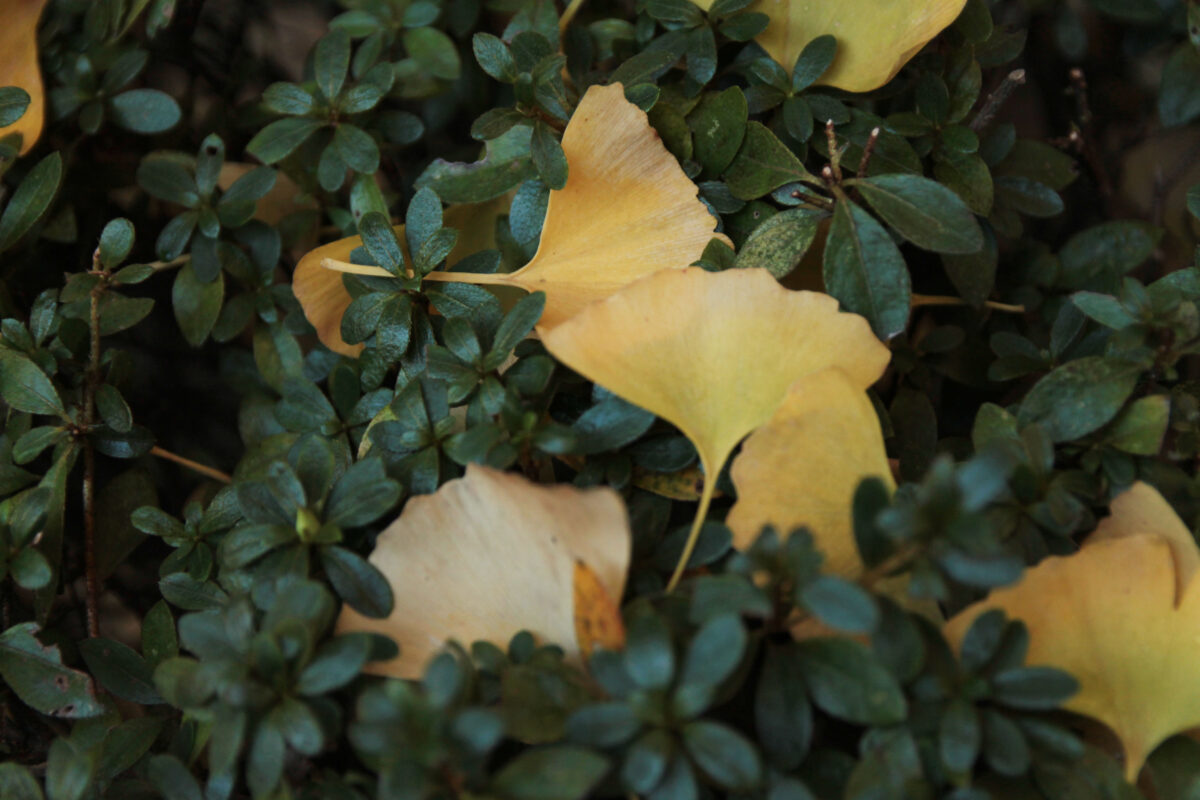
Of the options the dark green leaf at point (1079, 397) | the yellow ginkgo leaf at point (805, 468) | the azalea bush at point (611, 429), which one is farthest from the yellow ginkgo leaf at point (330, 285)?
the dark green leaf at point (1079, 397)

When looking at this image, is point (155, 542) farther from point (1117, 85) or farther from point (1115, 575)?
point (1117, 85)

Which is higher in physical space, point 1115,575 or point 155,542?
point 1115,575

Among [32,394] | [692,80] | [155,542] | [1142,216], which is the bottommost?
[155,542]

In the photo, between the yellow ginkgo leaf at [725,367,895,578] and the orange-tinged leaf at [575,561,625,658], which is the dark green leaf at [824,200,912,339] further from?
the orange-tinged leaf at [575,561,625,658]

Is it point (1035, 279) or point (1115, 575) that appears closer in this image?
point (1115, 575)

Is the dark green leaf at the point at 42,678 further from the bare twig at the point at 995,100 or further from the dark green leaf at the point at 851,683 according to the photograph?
the bare twig at the point at 995,100

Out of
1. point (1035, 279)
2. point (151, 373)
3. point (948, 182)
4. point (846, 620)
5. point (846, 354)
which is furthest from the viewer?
point (151, 373)

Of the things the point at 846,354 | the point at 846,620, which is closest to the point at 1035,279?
the point at 846,354

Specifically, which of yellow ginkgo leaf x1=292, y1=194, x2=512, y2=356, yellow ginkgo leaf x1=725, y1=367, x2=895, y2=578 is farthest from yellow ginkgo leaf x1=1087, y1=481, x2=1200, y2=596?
yellow ginkgo leaf x1=292, y1=194, x2=512, y2=356
